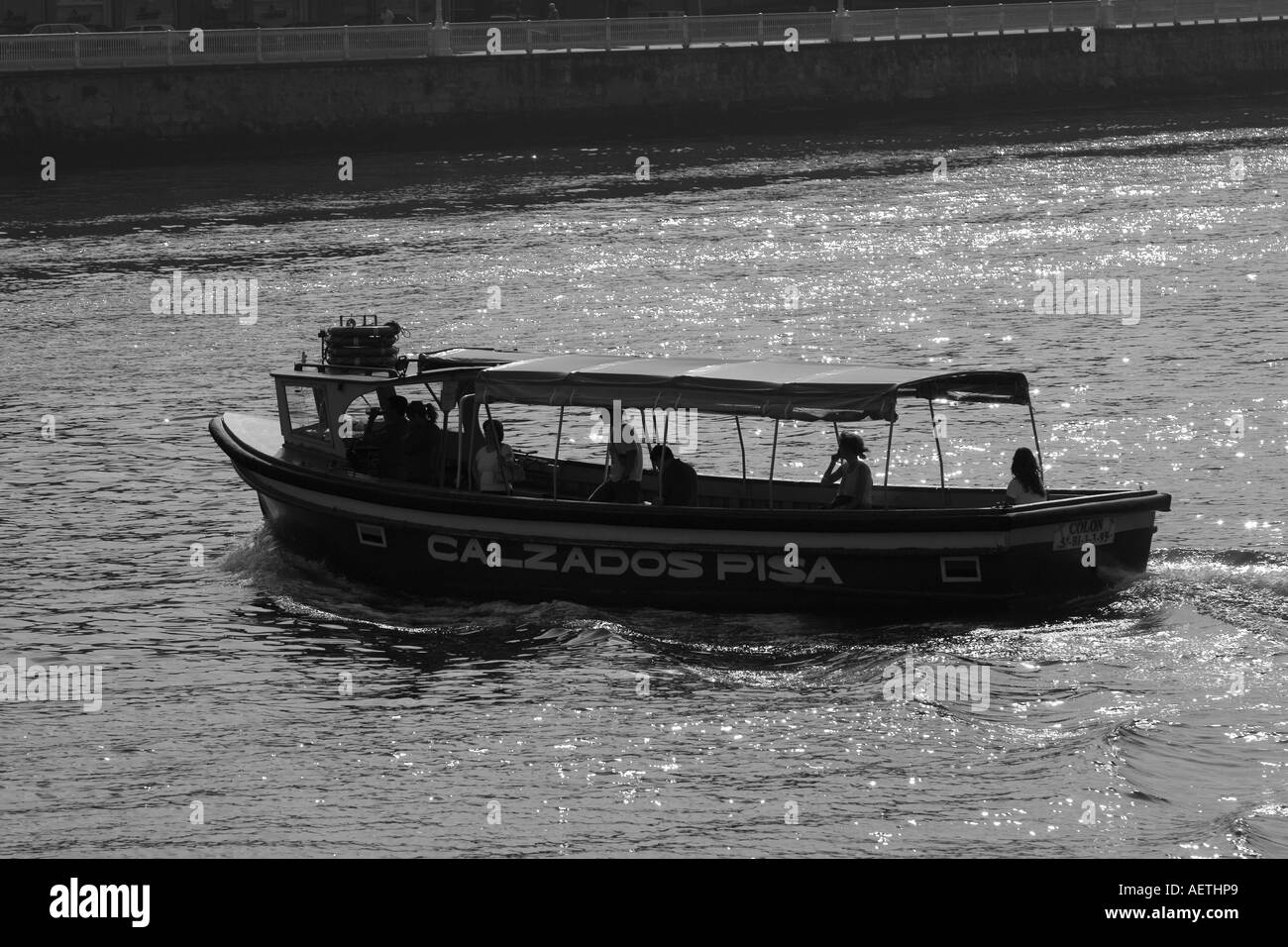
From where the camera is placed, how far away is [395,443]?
1942 cm

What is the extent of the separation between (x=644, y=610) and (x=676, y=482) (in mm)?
1302

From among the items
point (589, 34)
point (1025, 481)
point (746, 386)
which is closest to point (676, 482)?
point (746, 386)

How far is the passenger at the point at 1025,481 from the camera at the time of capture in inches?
682

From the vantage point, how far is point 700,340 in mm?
32656

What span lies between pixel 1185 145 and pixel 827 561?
135 ft

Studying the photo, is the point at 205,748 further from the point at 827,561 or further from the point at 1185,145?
the point at 1185,145

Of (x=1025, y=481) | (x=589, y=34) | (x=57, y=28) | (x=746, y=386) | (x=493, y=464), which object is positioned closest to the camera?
(x=1025, y=481)

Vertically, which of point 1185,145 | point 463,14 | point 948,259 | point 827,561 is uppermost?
point 463,14

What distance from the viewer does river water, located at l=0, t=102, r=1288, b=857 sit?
1405 centimetres

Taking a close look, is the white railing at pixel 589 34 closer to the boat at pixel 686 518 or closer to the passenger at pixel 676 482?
the boat at pixel 686 518

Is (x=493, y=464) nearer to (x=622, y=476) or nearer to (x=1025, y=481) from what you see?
(x=622, y=476)

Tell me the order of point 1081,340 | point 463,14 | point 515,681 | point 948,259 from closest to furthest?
point 515,681, point 1081,340, point 948,259, point 463,14
